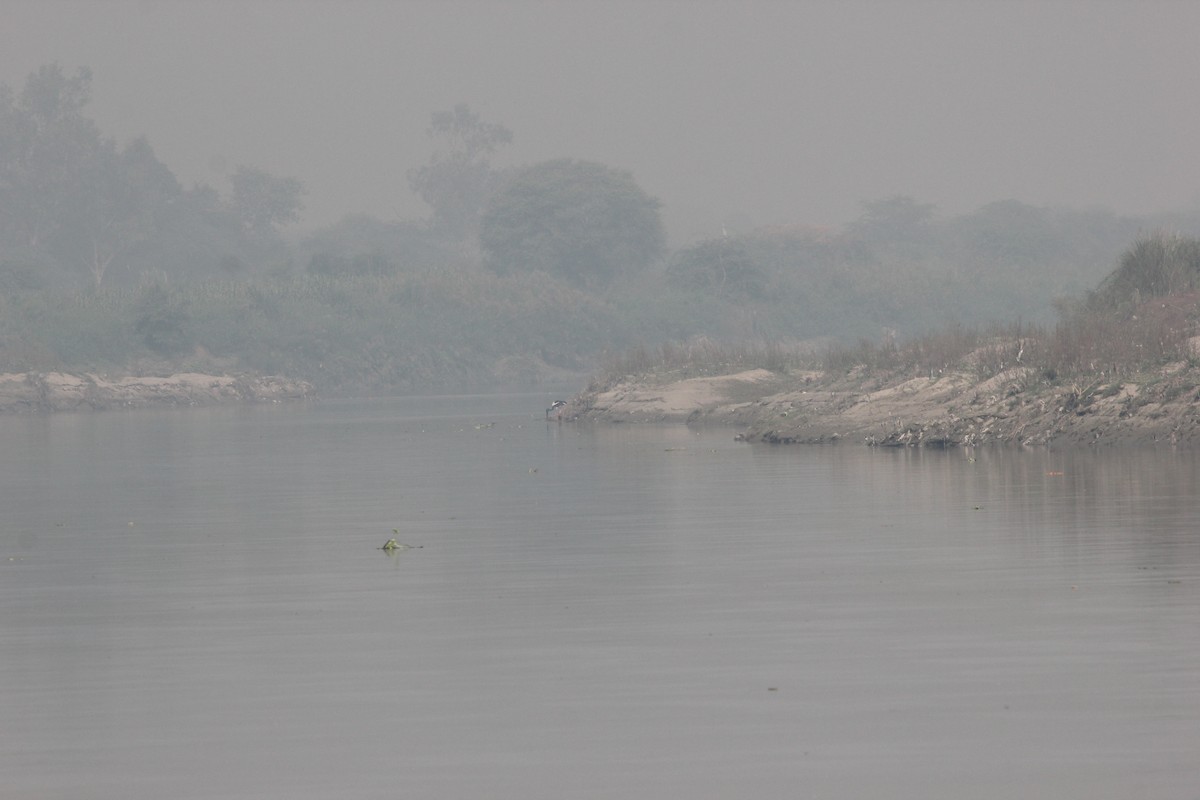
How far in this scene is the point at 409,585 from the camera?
1711 centimetres

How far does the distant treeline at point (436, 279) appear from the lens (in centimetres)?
11162

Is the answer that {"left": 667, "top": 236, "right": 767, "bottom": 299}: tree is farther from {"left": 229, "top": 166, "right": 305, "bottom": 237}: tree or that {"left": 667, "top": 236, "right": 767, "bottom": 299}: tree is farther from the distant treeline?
{"left": 229, "top": 166, "right": 305, "bottom": 237}: tree

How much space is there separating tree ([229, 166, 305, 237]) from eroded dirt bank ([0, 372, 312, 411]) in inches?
3393

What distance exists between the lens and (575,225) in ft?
497

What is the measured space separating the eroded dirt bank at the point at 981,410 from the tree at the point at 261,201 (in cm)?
14436

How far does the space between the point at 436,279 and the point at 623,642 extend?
11853 cm

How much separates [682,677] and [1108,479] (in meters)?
15.1

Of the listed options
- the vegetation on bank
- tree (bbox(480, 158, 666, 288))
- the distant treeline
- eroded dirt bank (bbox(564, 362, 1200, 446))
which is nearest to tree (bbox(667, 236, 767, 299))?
the distant treeline

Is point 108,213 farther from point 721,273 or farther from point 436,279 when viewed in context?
point 721,273

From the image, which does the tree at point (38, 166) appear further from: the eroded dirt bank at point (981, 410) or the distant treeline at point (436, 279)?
the eroded dirt bank at point (981, 410)

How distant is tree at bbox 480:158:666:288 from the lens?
5940 inches

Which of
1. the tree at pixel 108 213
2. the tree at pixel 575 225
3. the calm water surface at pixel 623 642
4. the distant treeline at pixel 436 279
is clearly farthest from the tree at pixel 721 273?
the calm water surface at pixel 623 642

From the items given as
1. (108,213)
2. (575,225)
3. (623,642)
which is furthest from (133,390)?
(623,642)

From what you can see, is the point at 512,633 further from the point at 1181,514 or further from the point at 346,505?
the point at 346,505
